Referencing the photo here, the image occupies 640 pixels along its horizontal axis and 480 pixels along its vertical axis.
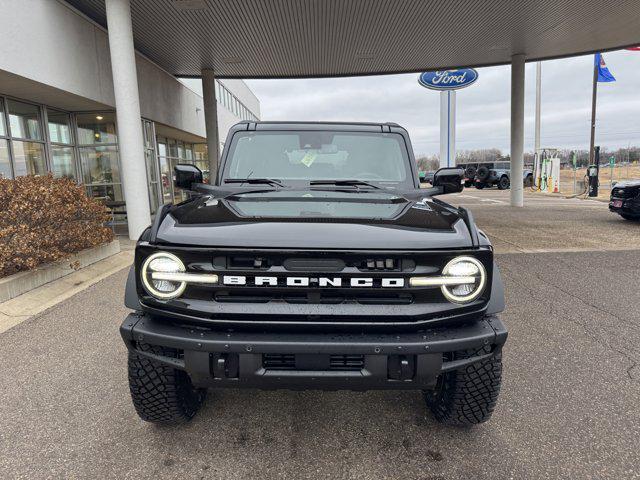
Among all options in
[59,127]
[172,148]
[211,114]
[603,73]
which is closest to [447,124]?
[603,73]

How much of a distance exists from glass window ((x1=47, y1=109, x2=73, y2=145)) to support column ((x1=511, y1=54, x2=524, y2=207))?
1514cm

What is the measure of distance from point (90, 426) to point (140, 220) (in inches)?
309

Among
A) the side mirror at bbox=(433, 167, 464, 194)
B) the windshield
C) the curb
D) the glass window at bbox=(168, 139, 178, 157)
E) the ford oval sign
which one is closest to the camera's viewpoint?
the windshield

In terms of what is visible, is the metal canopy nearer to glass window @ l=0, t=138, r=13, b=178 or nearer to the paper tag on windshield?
glass window @ l=0, t=138, r=13, b=178

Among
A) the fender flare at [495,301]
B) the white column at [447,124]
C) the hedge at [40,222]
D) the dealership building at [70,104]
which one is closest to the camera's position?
the fender flare at [495,301]

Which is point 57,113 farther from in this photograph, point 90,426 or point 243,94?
point 243,94

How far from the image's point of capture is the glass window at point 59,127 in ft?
37.8

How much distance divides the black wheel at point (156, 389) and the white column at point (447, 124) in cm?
3267

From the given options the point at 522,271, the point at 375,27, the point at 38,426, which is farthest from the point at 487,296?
the point at 375,27

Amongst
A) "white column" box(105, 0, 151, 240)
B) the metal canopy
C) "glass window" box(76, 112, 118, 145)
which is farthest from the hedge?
"glass window" box(76, 112, 118, 145)

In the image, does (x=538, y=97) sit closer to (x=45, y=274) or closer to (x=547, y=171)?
(x=547, y=171)

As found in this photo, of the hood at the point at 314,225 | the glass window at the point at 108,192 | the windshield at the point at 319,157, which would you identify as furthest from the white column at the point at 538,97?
the hood at the point at 314,225

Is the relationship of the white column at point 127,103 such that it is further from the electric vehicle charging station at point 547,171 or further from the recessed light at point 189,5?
the electric vehicle charging station at point 547,171

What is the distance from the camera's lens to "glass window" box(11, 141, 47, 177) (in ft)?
32.9
